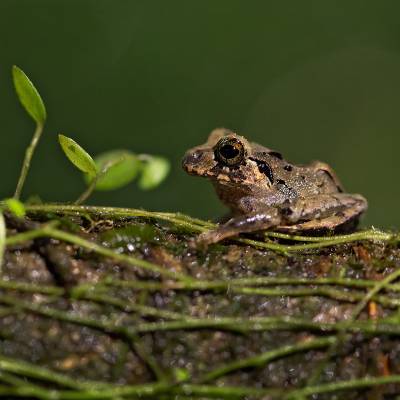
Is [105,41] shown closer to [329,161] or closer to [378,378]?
[329,161]

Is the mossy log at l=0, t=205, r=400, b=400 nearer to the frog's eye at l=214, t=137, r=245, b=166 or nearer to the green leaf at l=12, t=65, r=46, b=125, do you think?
the green leaf at l=12, t=65, r=46, b=125

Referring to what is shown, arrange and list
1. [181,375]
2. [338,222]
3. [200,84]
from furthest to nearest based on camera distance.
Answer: [200,84] < [338,222] < [181,375]

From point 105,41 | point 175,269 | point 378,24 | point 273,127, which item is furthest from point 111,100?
point 175,269

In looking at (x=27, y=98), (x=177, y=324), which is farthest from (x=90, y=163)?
(x=177, y=324)

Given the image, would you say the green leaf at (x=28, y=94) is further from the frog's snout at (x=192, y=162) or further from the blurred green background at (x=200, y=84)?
the blurred green background at (x=200, y=84)

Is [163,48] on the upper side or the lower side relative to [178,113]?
upper

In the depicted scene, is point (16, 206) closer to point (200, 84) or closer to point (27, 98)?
point (27, 98)

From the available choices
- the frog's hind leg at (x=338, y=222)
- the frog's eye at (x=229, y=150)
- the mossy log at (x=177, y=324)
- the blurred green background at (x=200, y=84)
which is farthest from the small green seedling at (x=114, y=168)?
the blurred green background at (x=200, y=84)
